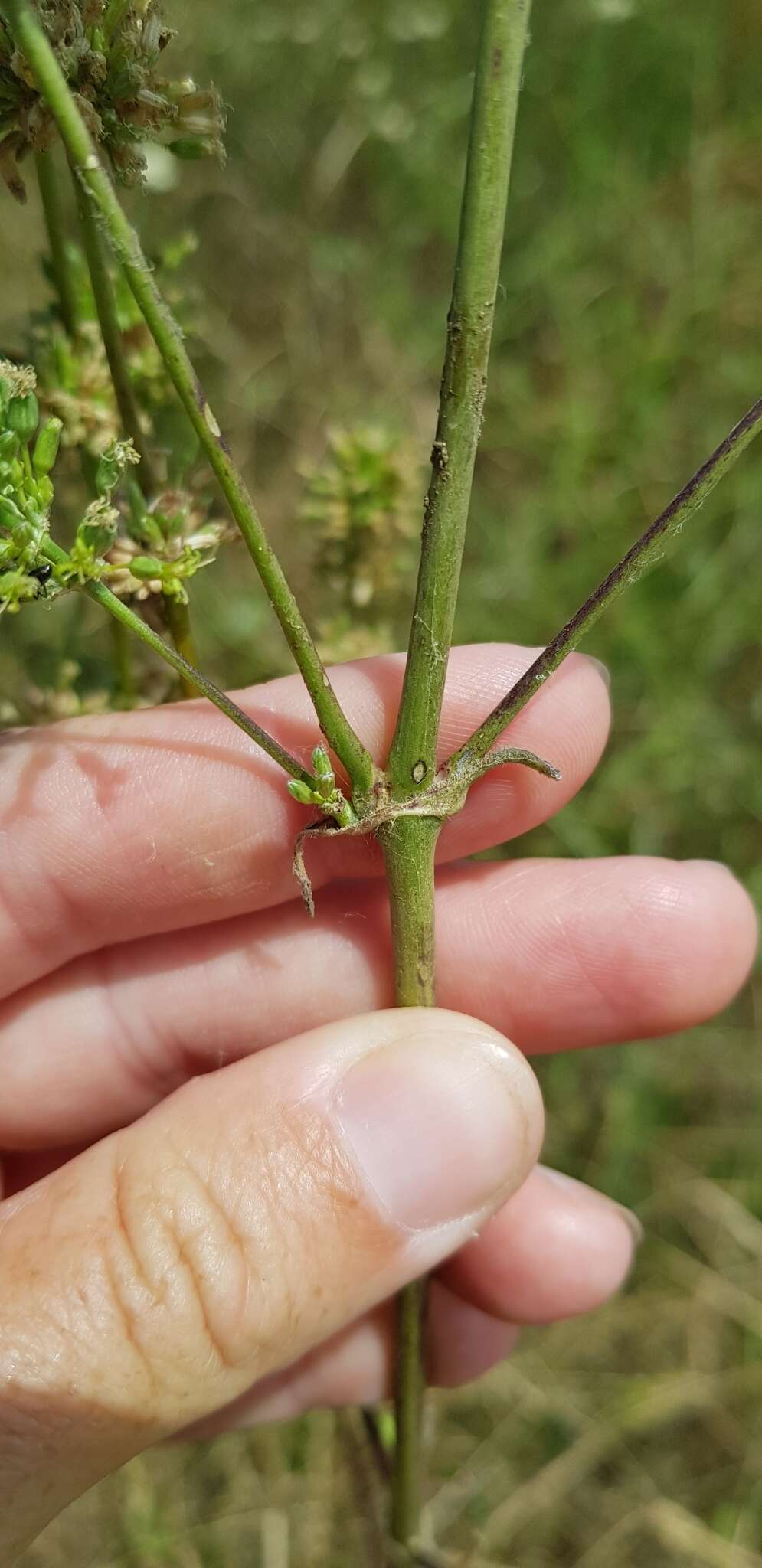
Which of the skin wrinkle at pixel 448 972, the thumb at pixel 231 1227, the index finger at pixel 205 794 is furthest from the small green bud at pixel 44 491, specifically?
the skin wrinkle at pixel 448 972

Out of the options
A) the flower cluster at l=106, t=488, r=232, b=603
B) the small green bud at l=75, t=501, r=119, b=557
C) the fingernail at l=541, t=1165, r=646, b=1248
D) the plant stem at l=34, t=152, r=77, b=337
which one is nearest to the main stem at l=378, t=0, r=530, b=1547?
the flower cluster at l=106, t=488, r=232, b=603

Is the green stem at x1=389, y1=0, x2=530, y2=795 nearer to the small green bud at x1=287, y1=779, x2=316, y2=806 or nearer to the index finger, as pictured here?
the small green bud at x1=287, y1=779, x2=316, y2=806

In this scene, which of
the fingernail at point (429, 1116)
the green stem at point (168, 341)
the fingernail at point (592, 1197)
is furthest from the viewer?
the fingernail at point (592, 1197)

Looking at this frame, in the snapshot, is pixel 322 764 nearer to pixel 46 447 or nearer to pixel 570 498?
pixel 46 447

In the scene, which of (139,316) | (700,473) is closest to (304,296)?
(139,316)

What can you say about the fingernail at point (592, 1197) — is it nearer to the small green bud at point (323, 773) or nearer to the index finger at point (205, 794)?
the index finger at point (205, 794)

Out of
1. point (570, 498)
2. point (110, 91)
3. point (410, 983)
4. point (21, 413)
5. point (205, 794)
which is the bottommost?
point (410, 983)

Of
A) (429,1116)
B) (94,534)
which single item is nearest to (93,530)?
(94,534)

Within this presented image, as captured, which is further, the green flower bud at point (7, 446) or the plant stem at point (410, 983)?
the plant stem at point (410, 983)
